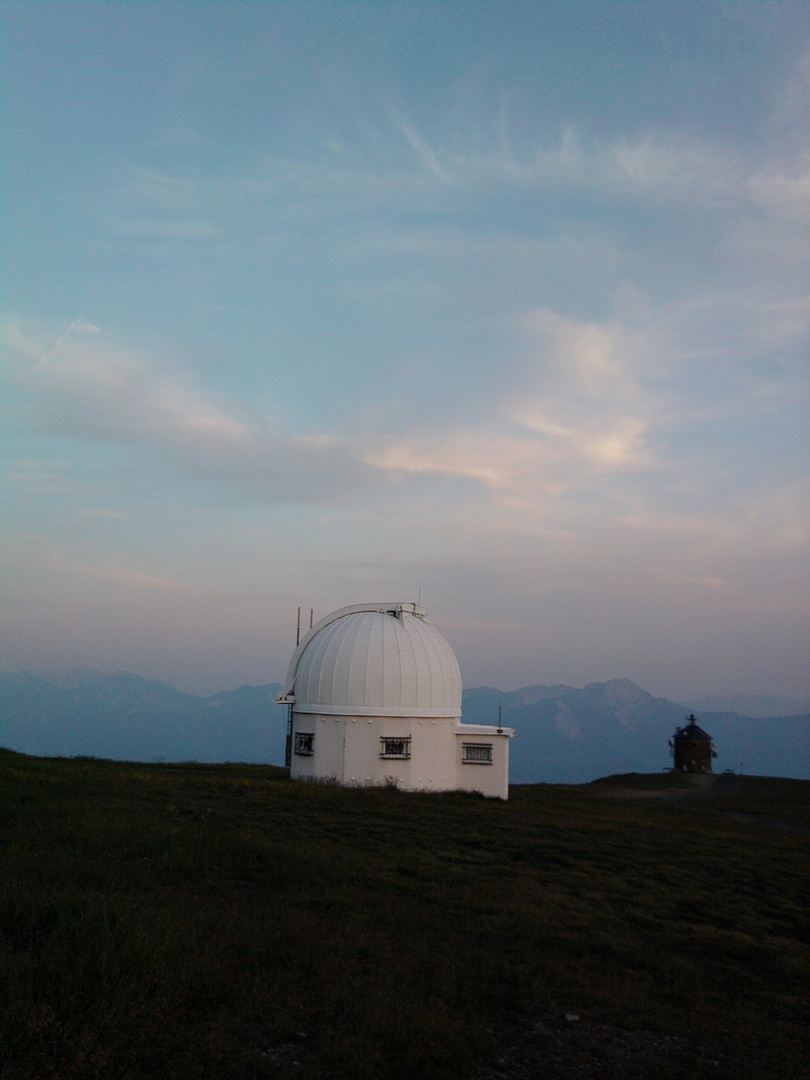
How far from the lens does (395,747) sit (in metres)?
25.3

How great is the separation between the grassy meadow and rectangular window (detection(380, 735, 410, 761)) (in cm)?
691

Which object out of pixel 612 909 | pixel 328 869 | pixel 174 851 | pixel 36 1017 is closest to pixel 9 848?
pixel 174 851

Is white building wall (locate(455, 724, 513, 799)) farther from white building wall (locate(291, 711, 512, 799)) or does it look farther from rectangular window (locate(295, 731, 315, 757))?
rectangular window (locate(295, 731, 315, 757))

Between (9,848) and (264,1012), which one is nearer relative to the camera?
(264,1012)

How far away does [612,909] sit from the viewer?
11672 mm

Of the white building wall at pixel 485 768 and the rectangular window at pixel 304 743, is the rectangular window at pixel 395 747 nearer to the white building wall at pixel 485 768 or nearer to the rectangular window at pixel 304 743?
the white building wall at pixel 485 768

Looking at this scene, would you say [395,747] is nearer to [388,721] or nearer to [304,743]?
[388,721]

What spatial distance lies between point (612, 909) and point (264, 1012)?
7.00 meters

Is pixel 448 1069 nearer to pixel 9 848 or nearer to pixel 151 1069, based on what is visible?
pixel 151 1069

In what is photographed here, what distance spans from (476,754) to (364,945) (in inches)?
723

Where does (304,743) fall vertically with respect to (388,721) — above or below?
below

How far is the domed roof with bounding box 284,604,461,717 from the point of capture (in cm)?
2561

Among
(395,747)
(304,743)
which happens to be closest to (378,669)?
(395,747)

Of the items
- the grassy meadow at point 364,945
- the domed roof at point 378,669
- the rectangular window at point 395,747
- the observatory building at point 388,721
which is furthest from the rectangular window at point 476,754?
the grassy meadow at point 364,945
